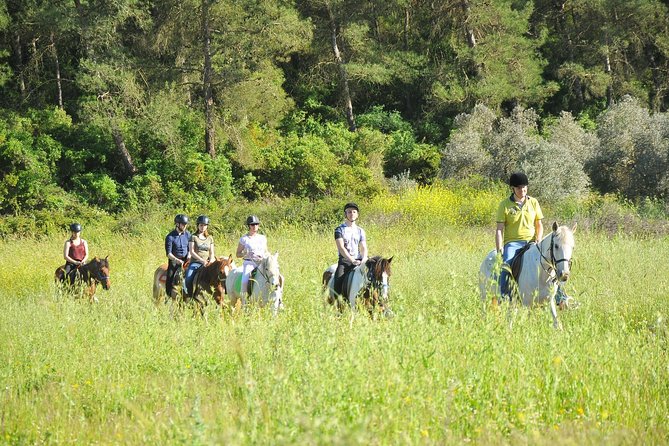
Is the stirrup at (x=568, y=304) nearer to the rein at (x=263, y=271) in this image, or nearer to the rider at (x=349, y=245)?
the rider at (x=349, y=245)

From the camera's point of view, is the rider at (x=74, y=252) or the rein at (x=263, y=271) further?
the rider at (x=74, y=252)

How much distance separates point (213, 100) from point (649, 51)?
2170cm

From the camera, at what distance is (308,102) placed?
35688mm

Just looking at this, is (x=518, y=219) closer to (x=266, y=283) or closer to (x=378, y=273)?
(x=378, y=273)

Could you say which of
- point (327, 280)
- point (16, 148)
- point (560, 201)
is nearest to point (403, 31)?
point (560, 201)

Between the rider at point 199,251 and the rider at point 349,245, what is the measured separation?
8.68 feet

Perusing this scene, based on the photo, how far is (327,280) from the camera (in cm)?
1101

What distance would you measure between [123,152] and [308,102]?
990 centimetres

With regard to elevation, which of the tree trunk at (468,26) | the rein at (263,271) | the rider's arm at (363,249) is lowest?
the rein at (263,271)

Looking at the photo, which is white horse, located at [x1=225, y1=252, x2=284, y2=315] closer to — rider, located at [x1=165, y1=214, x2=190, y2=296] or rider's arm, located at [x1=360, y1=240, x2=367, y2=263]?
rider's arm, located at [x1=360, y1=240, x2=367, y2=263]

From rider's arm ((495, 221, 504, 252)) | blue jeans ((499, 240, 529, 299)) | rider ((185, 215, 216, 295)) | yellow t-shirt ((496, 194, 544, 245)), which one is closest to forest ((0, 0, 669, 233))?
Answer: rider ((185, 215, 216, 295))

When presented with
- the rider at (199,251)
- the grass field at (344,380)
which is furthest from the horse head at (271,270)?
the rider at (199,251)

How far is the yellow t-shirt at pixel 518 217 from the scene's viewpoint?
945cm

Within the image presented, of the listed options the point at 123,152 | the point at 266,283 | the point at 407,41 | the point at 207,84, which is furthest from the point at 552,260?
the point at 407,41
